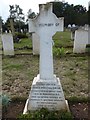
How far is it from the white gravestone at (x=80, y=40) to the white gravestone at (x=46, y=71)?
549 cm

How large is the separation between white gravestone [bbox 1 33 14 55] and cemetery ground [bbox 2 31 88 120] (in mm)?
249

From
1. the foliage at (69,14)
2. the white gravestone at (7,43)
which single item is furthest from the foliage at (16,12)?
the white gravestone at (7,43)

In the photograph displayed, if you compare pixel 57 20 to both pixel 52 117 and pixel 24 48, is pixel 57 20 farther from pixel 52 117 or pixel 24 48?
pixel 24 48

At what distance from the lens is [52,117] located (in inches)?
153

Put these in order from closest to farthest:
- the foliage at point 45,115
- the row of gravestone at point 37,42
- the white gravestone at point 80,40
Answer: the foliage at point 45,115 < the row of gravestone at point 37,42 < the white gravestone at point 80,40

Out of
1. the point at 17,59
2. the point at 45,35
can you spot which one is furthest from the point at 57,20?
the point at 17,59

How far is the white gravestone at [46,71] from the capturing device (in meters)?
3.97

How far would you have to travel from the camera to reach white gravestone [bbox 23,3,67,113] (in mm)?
3971

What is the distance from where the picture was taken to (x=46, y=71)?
4.08 metres

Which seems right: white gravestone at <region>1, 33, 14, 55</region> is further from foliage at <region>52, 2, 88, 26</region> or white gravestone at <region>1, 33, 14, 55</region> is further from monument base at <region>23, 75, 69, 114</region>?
foliage at <region>52, 2, 88, 26</region>

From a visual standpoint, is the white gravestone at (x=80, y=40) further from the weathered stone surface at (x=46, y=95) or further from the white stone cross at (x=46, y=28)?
the weathered stone surface at (x=46, y=95)

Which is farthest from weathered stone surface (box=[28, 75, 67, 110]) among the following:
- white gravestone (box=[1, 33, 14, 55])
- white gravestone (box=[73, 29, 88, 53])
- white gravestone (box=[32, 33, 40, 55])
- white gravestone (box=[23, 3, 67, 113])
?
white gravestone (box=[73, 29, 88, 53])

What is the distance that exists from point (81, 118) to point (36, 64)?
13.9 feet

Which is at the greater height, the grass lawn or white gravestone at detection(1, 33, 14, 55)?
white gravestone at detection(1, 33, 14, 55)
